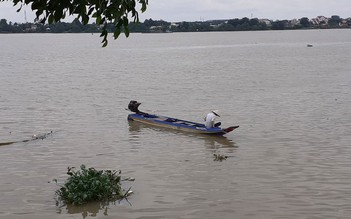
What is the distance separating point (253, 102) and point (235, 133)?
8.82 metres

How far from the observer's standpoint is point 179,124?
65.8 feet

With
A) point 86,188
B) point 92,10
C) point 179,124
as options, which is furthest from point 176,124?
point 92,10

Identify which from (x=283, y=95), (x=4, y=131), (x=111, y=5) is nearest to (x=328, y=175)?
(x=111, y=5)

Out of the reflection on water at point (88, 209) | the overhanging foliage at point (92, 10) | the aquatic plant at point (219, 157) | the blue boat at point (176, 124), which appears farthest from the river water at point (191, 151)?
the overhanging foliage at point (92, 10)

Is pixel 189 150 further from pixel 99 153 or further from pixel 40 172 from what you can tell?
pixel 40 172

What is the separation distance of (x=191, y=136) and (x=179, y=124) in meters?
0.86

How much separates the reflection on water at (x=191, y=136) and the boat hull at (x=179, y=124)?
0.14 m

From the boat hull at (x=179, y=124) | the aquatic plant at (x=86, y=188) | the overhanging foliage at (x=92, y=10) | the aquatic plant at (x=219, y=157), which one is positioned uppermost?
the overhanging foliage at (x=92, y=10)

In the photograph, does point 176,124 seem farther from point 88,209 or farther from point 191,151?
point 88,209

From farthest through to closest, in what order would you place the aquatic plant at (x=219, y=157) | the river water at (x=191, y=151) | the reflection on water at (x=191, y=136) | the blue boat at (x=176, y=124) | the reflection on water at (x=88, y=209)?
the blue boat at (x=176, y=124) < the reflection on water at (x=191, y=136) < the aquatic plant at (x=219, y=157) < the river water at (x=191, y=151) < the reflection on water at (x=88, y=209)

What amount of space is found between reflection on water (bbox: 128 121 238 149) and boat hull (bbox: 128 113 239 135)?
0.14 metres

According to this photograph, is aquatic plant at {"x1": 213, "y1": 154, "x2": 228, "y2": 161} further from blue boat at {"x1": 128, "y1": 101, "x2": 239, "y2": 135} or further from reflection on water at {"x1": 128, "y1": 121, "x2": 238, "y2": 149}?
blue boat at {"x1": 128, "y1": 101, "x2": 239, "y2": 135}

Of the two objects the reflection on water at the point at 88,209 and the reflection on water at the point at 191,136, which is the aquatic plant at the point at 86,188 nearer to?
the reflection on water at the point at 88,209

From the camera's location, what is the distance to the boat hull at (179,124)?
1881 centimetres
